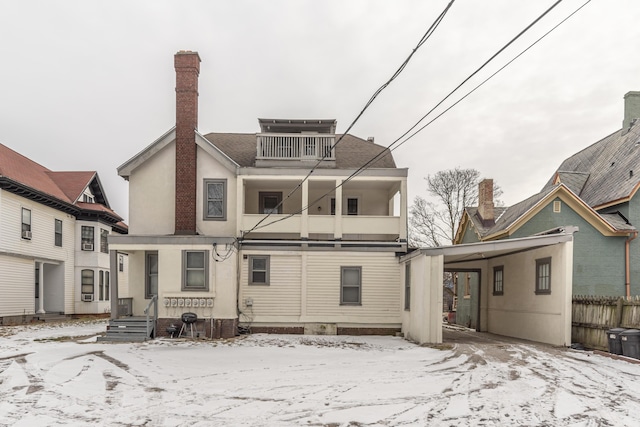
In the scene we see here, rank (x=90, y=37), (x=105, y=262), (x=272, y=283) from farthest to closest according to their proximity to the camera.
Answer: (x=105, y=262)
(x=272, y=283)
(x=90, y=37)

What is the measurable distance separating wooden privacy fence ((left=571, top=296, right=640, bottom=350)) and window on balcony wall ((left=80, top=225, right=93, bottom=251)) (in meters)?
25.5

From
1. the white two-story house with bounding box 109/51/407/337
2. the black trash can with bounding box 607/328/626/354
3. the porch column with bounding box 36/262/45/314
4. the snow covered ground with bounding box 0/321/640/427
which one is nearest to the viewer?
the snow covered ground with bounding box 0/321/640/427

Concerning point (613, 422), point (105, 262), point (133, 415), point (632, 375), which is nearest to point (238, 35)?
point (133, 415)

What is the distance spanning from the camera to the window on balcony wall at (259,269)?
17.6 m

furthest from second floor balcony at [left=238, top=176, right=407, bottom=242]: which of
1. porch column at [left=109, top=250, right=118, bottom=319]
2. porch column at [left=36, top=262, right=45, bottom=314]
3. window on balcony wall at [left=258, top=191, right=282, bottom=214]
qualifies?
porch column at [left=36, top=262, right=45, bottom=314]

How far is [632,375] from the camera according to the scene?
9.38 metres

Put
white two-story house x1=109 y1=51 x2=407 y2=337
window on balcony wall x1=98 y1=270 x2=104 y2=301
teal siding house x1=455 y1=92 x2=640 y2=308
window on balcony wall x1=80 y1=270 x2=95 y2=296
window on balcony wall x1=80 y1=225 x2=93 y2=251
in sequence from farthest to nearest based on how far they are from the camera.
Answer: window on balcony wall x1=98 y1=270 x2=104 y2=301
window on balcony wall x1=80 y1=225 x2=93 y2=251
window on balcony wall x1=80 y1=270 x2=95 y2=296
teal siding house x1=455 y1=92 x2=640 y2=308
white two-story house x1=109 y1=51 x2=407 y2=337

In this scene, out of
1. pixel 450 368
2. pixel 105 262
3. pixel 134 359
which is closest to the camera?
pixel 450 368

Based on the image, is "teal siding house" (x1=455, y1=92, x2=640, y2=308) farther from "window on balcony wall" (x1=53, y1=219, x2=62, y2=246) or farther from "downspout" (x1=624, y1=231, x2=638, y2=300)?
"window on balcony wall" (x1=53, y1=219, x2=62, y2=246)

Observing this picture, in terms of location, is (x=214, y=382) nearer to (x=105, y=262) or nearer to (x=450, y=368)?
(x=450, y=368)

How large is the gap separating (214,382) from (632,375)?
8360mm

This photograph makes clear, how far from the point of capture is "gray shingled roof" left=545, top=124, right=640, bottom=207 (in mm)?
20625

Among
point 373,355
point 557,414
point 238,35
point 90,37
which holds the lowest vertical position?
point 373,355

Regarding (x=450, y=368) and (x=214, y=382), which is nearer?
(x=214, y=382)
